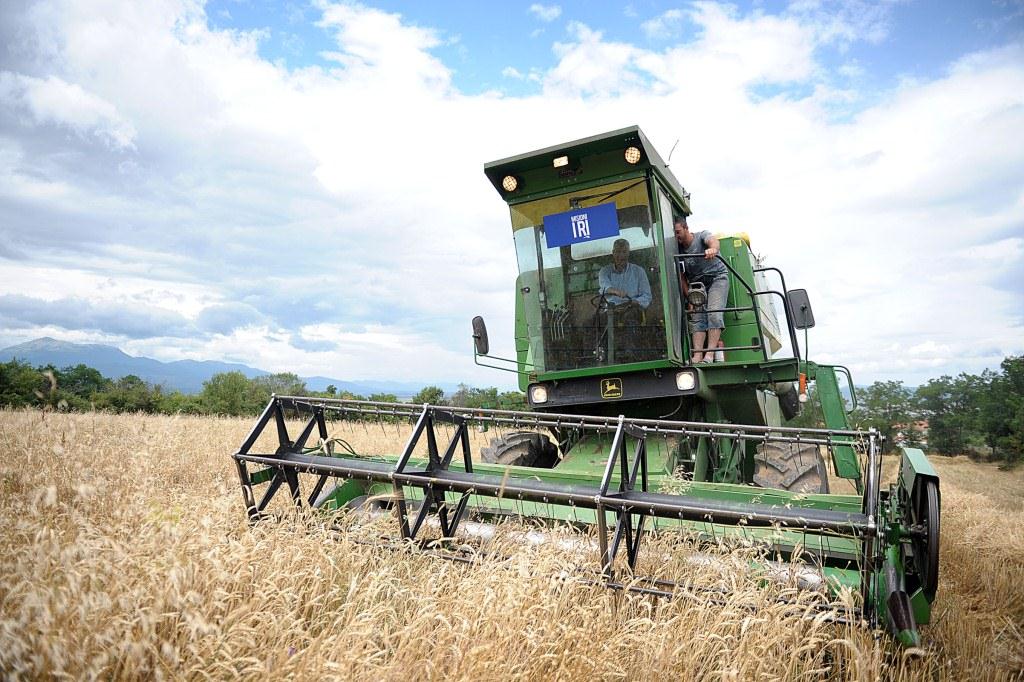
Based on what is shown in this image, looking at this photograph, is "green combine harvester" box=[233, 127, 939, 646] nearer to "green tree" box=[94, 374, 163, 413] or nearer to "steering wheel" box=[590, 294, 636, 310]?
"steering wheel" box=[590, 294, 636, 310]

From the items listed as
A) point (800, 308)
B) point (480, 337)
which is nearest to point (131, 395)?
point (480, 337)

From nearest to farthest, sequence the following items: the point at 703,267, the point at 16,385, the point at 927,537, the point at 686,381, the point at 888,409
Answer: the point at 927,537 < the point at 686,381 < the point at 703,267 < the point at 16,385 < the point at 888,409

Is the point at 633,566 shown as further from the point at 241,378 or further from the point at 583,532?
the point at 241,378

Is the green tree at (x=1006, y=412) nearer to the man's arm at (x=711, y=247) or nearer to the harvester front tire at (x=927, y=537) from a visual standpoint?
the man's arm at (x=711, y=247)

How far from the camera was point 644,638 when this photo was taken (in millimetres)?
2260

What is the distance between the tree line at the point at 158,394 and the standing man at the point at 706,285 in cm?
594

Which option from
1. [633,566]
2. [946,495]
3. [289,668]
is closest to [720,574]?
[633,566]

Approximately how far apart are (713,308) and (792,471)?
1.38 m

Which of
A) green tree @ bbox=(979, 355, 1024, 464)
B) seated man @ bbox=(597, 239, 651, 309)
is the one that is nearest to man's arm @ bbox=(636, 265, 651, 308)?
seated man @ bbox=(597, 239, 651, 309)

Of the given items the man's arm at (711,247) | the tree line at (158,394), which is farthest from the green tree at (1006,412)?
the man's arm at (711,247)

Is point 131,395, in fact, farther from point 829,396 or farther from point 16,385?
point 829,396

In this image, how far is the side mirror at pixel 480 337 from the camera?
559 centimetres

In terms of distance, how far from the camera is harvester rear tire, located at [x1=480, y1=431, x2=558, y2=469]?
5.48m

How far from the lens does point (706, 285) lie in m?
5.66
